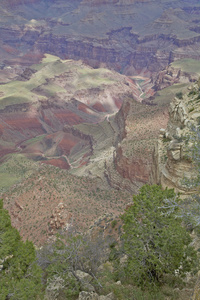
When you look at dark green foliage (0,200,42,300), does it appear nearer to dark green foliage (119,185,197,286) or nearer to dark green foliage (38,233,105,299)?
dark green foliage (38,233,105,299)

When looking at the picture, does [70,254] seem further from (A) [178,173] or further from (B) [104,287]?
(A) [178,173]

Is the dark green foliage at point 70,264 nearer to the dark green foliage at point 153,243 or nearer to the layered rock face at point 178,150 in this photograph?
the dark green foliage at point 153,243

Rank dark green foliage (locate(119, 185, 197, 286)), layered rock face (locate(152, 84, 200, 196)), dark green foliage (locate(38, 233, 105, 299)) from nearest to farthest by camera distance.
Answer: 1. dark green foliage (locate(119, 185, 197, 286))
2. dark green foliage (locate(38, 233, 105, 299))
3. layered rock face (locate(152, 84, 200, 196))

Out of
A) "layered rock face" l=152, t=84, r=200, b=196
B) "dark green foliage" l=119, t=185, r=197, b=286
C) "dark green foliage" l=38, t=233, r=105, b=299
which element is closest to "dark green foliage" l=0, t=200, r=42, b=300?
"dark green foliage" l=38, t=233, r=105, b=299

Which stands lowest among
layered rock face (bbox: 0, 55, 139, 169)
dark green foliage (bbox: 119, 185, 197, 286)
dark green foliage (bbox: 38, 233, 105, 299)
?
layered rock face (bbox: 0, 55, 139, 169)

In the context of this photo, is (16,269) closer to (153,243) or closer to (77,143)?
(153,243)

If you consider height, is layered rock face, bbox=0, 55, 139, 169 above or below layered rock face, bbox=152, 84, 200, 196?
below

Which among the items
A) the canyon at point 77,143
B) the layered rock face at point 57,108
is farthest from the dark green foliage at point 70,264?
the layered rock face at point 57,108
